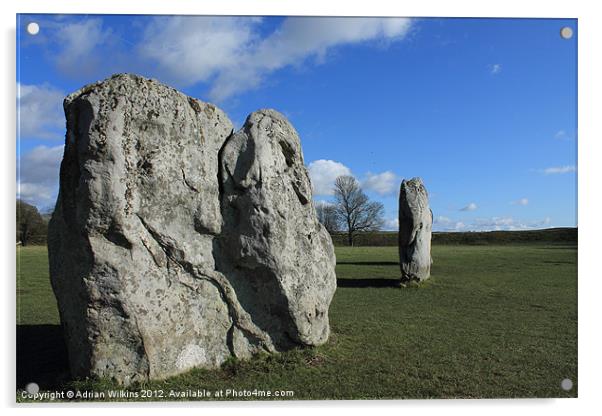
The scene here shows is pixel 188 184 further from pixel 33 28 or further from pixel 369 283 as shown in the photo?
pixel 369 283

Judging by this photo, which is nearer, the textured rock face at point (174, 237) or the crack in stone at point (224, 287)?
the textured rock face at point (174, 237)

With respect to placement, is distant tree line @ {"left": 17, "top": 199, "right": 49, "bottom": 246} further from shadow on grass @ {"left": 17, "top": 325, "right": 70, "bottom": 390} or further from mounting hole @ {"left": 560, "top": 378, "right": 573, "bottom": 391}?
mounting hole @ {"left": 560, "top": 378, "right": 573, "bottom": 391}

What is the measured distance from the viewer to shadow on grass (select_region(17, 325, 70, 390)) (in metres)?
7.03

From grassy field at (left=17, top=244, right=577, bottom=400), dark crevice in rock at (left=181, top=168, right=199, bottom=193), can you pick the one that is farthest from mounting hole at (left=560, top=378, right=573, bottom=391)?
dark crevice in rock at (left=181, top=168, right=199, bottom=193)

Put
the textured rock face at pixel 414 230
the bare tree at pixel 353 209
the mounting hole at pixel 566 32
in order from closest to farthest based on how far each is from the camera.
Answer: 1. the mounting hole at pixel 566 32
2. the textured rock face at pixel 414 230
3. the bare tree at pixel 353 209

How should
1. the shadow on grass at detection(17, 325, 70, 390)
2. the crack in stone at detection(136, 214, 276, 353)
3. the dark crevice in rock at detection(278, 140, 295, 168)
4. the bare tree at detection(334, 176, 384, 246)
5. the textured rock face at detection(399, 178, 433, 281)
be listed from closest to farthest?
the crack in stone at detection(136, 214, 276, 353) < the shadow on grass at detection(17, 325, 70, 390) < the dark crevice in rock at detection(278, 140, 295, 168) < the textured rock face at detection(399, 178, 433, 281) < the bare tree at detection(334, 176, 384, 246)

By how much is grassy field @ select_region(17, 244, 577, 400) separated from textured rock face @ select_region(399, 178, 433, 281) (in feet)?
4.69

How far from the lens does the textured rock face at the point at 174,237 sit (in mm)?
6379

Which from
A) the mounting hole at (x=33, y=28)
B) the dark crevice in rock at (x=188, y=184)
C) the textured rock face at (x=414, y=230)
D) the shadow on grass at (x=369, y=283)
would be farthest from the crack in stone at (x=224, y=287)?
the textured rock face at (x=414, y=230)

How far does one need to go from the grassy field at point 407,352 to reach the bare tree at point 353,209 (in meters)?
28.3

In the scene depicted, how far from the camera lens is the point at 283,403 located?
6.75m

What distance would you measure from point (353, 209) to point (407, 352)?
1454 inches

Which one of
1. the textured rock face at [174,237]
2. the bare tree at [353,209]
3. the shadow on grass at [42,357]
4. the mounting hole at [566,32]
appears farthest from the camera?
the bare tree at [353,209]

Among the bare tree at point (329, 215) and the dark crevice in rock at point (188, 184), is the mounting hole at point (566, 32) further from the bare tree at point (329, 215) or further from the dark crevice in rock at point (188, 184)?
the bare tree at point (329, 215)
